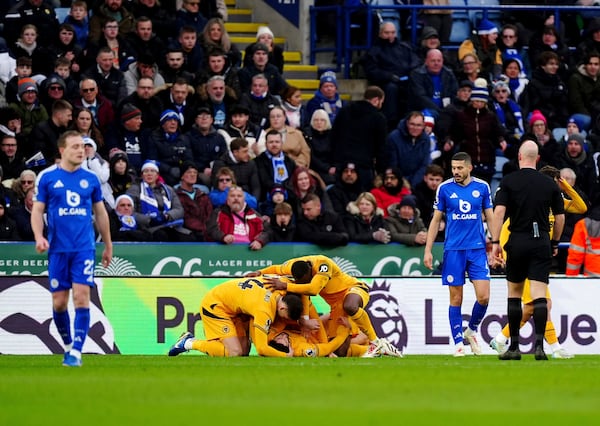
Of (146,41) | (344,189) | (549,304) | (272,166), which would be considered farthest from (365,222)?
(549,304)

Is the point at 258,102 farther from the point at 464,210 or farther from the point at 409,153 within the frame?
the point at 464,210

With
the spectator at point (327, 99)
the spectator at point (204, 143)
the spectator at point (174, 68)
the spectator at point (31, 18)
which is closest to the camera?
the spectator at point (204, 143)

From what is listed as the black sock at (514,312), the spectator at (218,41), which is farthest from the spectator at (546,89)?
the black sock at (514,312)

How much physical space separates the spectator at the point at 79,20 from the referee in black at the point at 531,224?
10504mm

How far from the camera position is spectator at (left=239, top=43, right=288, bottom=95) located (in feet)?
79.9

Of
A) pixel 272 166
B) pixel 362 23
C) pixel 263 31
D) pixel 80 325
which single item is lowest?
pixel 80 325

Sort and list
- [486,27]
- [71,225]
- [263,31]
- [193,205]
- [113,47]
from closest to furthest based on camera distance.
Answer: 1. [71,225]
2. [193,205]
3. [113,47]
4. [263,31]
5. [486,27]

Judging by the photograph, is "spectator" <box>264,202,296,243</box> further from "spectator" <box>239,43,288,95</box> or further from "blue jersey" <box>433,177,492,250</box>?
"blue jersey" <box>433,177,492,250</box>

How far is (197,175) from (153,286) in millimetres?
3471

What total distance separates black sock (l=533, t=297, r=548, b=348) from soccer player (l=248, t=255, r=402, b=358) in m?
2.49

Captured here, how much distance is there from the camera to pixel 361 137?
919 inches

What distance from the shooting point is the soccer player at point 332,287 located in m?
16.5

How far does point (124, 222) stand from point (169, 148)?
188 cm

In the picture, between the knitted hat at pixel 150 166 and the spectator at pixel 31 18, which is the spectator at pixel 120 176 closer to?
the knitted hat at pixel 150 166
